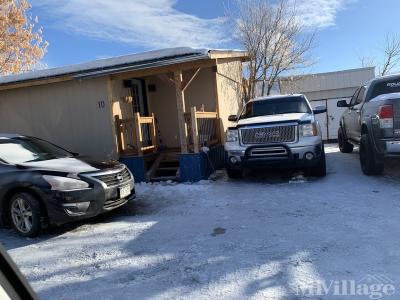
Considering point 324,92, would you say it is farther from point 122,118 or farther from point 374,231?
point 374,231

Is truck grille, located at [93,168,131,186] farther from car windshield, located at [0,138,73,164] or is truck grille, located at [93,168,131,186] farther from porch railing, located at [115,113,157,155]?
porch railing, located at [115,113,157,155]

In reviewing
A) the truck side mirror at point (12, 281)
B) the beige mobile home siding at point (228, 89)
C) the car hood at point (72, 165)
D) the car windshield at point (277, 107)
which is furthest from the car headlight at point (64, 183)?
the beige mobile home siding at point (228, 89)

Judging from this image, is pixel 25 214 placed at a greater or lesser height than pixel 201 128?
lesser

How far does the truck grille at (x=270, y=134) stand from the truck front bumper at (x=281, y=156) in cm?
15

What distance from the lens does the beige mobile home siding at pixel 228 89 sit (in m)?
12.0

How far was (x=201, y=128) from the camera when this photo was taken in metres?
10.4

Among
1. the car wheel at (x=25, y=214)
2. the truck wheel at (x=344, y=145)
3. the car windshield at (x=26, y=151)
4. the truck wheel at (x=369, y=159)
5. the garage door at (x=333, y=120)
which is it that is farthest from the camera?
the garage door at (x=333, y=120)

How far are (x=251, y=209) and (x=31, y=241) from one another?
3.43 metres

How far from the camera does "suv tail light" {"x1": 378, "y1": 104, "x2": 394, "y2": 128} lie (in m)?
7.41

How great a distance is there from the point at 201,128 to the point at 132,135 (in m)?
1.89

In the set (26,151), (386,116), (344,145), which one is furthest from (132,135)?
(344,145)

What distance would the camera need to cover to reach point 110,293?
12.7ft

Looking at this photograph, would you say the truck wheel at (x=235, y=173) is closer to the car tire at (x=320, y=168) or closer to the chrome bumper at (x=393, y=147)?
the car tire at (x=320, y=168)

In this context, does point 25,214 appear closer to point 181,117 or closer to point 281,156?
point 181,117
